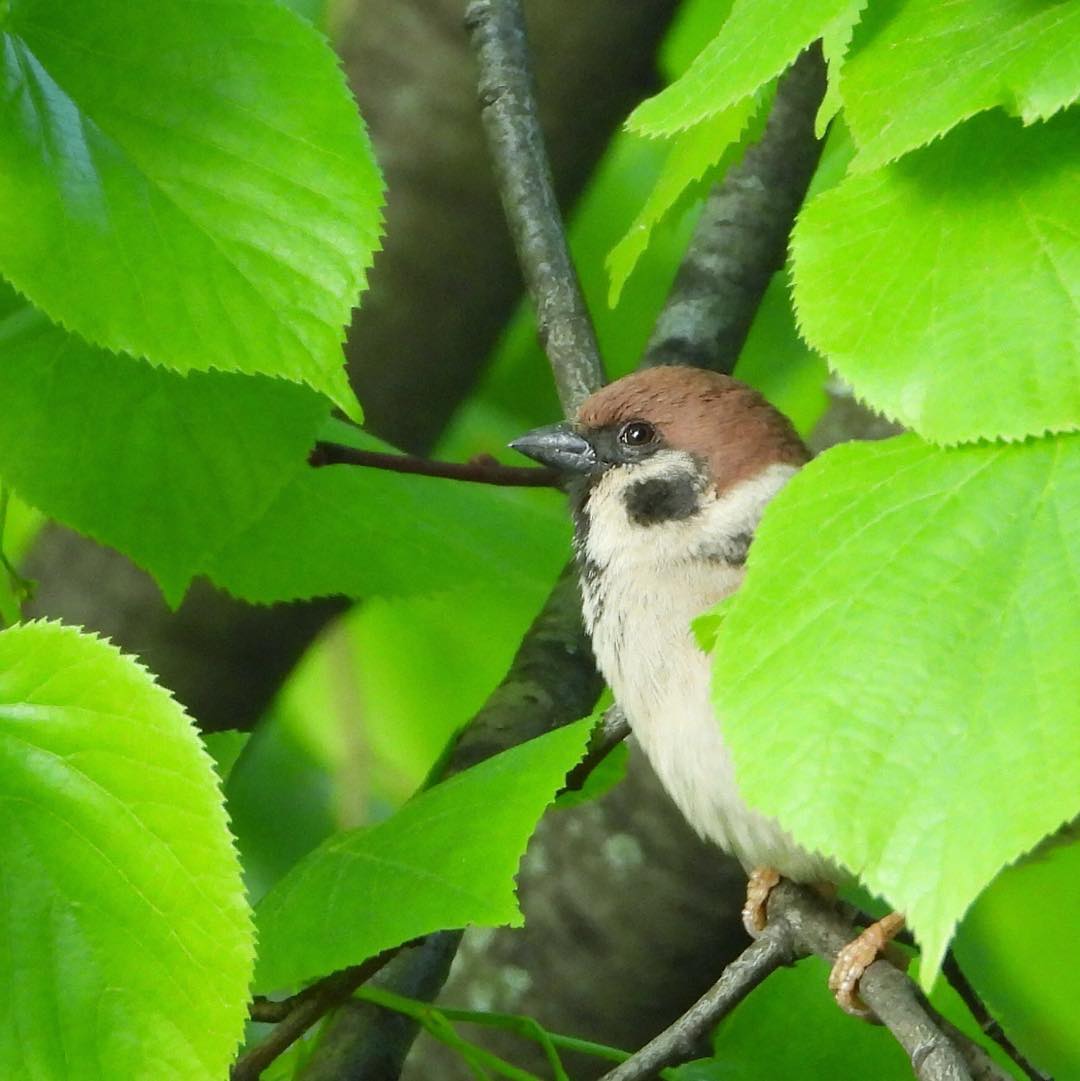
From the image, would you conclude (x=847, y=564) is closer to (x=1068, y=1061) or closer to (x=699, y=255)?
(x=699, y=255)

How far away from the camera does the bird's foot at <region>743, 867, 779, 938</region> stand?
1.17 metres

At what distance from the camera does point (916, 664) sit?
61 centimetres

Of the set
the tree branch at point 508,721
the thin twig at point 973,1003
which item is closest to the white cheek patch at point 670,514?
the tree branch at point 508,721

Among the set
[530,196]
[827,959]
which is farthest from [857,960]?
[530,196]

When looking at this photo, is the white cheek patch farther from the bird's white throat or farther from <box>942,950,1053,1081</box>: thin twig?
<box>942,950,1053,1081</box>: thin twig

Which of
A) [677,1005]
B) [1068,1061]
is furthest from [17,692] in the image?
[1068,1061]

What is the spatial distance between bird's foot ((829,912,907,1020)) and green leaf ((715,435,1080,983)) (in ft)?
1.32

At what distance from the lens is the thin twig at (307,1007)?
38.5 inches

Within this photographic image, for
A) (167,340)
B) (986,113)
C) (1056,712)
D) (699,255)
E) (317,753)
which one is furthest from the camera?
(317,753)

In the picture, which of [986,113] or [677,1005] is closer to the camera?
[986,113]

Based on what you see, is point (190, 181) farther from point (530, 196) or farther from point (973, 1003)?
point (973, 1003)

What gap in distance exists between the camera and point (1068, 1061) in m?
1.67

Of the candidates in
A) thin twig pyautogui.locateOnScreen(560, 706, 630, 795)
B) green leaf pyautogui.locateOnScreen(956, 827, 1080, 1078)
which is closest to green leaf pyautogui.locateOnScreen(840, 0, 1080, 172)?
thin twig pyautogui.locateOnScreen(560, 706, 630, 795)

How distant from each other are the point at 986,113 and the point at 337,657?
1.51 metres
